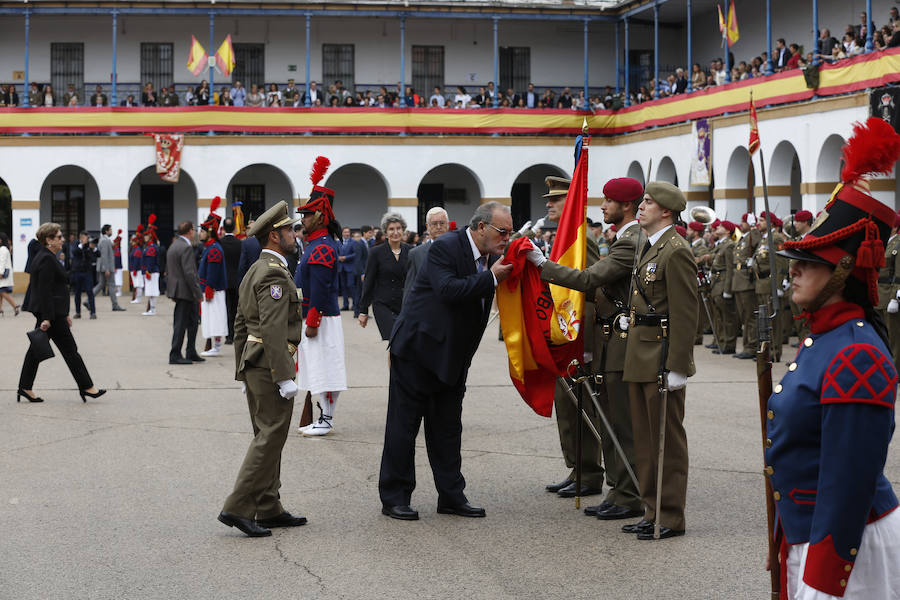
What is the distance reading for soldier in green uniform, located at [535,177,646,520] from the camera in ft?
22.8

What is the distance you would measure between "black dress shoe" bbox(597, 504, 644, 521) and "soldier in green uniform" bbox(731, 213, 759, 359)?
31.6 ft

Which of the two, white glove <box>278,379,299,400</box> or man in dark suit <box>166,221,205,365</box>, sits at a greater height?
man in dark suit <box>166,221,205,365</box>

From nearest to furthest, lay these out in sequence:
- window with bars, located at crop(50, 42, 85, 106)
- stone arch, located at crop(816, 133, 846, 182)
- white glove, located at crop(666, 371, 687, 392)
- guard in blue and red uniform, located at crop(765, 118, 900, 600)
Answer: guard in blue and red uniform, located at crop(765, 118, 900, 600) → white glove, located at crop(666, 371, 687, 392) → stone arch, located at crop(816, 133, 846, 182) → window with bars, located at crop(50, 42, 85, 106)

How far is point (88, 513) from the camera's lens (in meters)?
7.12

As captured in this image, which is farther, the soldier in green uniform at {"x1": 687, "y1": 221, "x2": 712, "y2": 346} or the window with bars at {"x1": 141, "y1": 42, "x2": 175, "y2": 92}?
the window with bars at {"x1": 141, "y1": 42, "x2": 175, "y2": 92}

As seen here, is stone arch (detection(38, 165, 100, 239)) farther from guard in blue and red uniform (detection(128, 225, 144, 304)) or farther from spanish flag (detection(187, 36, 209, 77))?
guard in blue and red uniform (detection(128, 225, 144, 304))

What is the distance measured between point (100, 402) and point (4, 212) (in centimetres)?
3556

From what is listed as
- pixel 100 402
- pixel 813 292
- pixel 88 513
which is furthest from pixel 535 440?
pixel 813 292

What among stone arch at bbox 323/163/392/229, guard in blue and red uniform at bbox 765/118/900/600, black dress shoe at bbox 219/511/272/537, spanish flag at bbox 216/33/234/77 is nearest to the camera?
guard in blue and red uniform at bbox 765/118/900/600

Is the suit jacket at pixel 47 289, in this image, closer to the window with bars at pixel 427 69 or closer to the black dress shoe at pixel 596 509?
the black dress shoe at pixel 596 509

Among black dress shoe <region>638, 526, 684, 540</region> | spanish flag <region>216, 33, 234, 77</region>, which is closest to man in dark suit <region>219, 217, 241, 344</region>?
black dress shoe <region>638, 526, 684, 540</region>

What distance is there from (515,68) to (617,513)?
116ft

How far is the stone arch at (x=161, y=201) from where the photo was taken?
129 ft

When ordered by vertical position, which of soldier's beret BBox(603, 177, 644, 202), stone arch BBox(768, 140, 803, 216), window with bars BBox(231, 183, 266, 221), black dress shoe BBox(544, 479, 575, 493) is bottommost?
black dress shoe BBox(544, 479, 575, 493)
